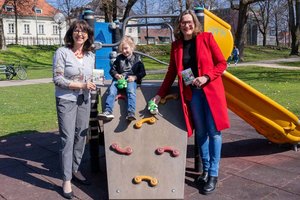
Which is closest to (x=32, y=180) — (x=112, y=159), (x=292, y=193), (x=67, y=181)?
(x=67, y=181)

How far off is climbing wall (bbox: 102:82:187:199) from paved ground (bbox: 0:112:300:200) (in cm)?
31

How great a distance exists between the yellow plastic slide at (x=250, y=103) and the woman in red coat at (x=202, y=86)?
2.34 feet

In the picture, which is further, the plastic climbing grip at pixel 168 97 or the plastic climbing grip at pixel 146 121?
the plastic climbing grip at pixel 168 97

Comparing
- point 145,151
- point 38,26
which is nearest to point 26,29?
point 38,26

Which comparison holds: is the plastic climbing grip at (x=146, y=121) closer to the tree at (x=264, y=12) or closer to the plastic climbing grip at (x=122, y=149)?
the plastic climbing grip at (x=122, y=149)

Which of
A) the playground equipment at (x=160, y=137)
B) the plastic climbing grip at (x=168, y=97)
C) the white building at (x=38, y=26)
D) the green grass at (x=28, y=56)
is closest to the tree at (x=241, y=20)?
the green grass at (x=28, y=56)

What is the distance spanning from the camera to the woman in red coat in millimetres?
3570

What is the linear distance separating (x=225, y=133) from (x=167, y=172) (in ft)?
9.85

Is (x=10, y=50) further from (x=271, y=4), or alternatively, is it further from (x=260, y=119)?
(x=271, y=4)

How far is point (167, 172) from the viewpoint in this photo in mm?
3609

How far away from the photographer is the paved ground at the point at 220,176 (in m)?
3.79

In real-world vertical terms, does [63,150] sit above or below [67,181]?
above

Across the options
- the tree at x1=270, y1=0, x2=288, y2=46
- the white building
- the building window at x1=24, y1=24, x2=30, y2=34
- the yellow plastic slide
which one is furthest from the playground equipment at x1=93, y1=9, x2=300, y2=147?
the building window at x1=24, y1=24, x2=30, y2=34

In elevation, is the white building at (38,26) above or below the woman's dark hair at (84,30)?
above
